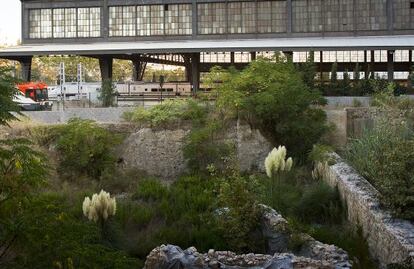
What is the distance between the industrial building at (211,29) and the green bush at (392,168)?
1841cm

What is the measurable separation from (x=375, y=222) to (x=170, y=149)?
46.1 feet

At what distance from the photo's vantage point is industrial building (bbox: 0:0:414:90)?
126 ft

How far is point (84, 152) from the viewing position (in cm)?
2328

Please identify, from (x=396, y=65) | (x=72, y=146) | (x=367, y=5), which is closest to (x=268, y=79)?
(x=72, y=146)

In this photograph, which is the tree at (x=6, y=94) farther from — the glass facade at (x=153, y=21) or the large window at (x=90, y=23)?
the large window at (x=90, y=23)

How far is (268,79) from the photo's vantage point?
2592cm

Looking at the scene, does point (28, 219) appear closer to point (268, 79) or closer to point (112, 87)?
point (268, 79)

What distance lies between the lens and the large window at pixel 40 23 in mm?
44562

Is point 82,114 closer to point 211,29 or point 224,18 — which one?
point 211,29

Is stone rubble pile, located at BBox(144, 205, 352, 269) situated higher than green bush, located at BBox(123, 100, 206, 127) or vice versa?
green bush, located at BBox(123, 100, 206, 127)

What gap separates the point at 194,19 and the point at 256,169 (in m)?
20.0

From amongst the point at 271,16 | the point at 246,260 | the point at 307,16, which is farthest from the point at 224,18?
the point at 246,260

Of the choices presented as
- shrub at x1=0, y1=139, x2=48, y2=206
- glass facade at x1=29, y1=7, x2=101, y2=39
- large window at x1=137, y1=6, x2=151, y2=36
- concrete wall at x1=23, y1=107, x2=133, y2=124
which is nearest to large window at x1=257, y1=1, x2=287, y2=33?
large window at x1=137, y1=6, x2=151, y2=36

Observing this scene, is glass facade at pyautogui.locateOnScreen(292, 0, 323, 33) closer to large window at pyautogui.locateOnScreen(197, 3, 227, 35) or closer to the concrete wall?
large window at pyautogui.locateOnScreen(197, 3, 227, 35)
